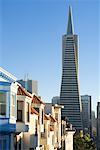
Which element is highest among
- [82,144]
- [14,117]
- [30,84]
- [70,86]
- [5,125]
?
[30,84]

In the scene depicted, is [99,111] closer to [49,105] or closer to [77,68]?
[77,68]

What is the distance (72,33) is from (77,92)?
90.2ft

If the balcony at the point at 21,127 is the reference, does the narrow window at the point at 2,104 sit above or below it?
above

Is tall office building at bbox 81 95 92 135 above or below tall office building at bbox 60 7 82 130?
below

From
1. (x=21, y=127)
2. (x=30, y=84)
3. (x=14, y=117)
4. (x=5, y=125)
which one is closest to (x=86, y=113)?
(x=30, y=84)

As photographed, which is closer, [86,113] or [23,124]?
[23,124]

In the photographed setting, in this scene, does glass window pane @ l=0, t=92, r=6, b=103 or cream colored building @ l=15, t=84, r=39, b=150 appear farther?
cream colored building @ l=15, t=84, r=39, b=150

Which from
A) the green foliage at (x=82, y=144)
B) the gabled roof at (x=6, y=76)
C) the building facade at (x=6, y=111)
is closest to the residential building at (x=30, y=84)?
the green foliage at (x=82, y=144)

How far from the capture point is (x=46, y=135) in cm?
2377

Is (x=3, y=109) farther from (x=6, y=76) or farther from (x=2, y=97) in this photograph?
(x=6, y=76)

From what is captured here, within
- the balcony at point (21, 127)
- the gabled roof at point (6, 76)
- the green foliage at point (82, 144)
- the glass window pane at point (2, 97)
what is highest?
the gabled roof at point (6, 76)

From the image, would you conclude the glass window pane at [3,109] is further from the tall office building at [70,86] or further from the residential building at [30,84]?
the tall office building at [70,86]

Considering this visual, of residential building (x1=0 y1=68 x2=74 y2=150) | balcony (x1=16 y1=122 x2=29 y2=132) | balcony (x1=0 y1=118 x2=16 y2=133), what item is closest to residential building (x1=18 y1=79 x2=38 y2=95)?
residential building (x1=0 y1=68 x2=74 y2=150)

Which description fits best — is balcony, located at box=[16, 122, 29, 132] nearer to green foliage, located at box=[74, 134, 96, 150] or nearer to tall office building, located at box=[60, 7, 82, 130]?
green foliage, located at box=[74, 134, 96, 150]
